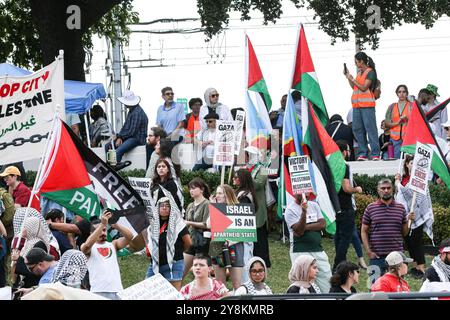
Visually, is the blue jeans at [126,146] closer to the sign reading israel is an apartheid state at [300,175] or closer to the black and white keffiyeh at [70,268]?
the sign reading israel is an apartheid state at [300,175]

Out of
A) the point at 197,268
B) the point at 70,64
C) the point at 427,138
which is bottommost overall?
Result: the point at 197,268

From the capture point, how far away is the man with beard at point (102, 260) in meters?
13.2

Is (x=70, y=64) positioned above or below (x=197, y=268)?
above

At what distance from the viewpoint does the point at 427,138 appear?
648 inches

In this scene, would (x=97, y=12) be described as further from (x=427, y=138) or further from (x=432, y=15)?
(x=427, y=138)

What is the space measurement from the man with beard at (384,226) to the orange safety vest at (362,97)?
5018 millimetres

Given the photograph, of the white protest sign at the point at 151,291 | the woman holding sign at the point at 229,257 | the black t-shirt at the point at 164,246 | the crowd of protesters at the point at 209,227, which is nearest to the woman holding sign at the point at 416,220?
the crowd of protesters at the point at 209,227

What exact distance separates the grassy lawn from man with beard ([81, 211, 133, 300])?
3.26 meters

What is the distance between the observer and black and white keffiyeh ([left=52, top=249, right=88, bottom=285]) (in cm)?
1220
